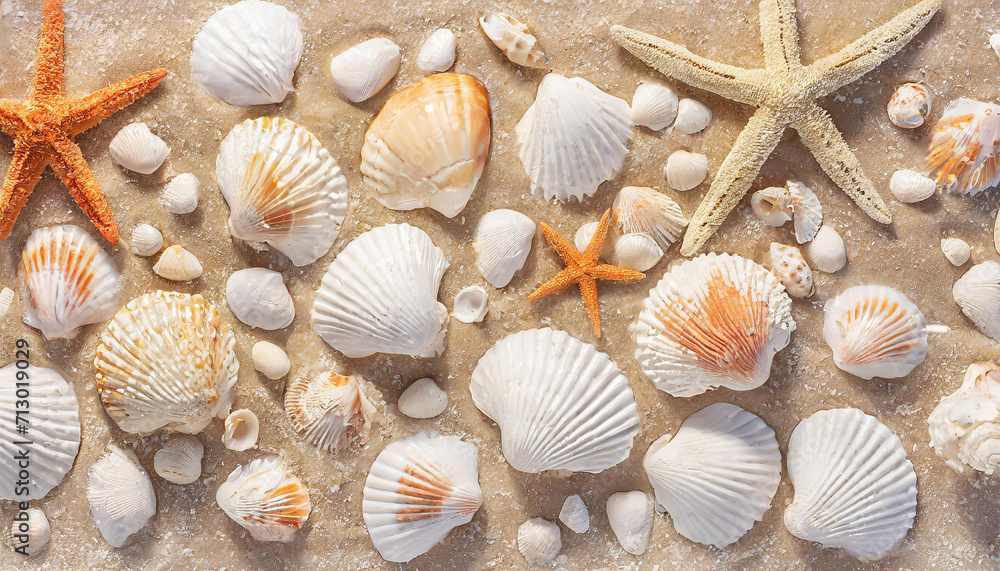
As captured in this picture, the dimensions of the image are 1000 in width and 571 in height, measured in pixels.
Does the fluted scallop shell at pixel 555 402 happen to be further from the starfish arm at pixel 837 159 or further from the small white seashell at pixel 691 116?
the starfish arm at pixel 837 159

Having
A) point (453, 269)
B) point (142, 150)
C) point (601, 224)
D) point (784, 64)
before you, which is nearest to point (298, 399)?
point (453, 269)

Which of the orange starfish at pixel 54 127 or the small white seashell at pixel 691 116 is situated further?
the small white seashell at pixel 691 116

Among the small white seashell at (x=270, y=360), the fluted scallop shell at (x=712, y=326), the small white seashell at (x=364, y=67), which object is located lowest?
the small white seashell at (x=270, y=360)

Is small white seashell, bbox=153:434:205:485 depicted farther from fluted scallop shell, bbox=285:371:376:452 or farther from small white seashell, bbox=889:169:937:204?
small white seashell, bbox=889:169:937:204

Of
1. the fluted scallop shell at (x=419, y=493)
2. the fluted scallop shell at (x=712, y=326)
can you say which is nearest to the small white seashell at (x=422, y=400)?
the fluted scallop shell at (x=419, y=493)

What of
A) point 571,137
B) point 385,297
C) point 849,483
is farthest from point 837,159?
point 385,297

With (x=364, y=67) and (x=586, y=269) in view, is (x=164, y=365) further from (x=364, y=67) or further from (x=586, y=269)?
(x=586, y=269)

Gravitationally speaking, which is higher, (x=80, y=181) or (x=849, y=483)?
(x=80, y=181)

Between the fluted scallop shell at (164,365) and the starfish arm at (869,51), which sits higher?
the starfish arm at (869,51)
